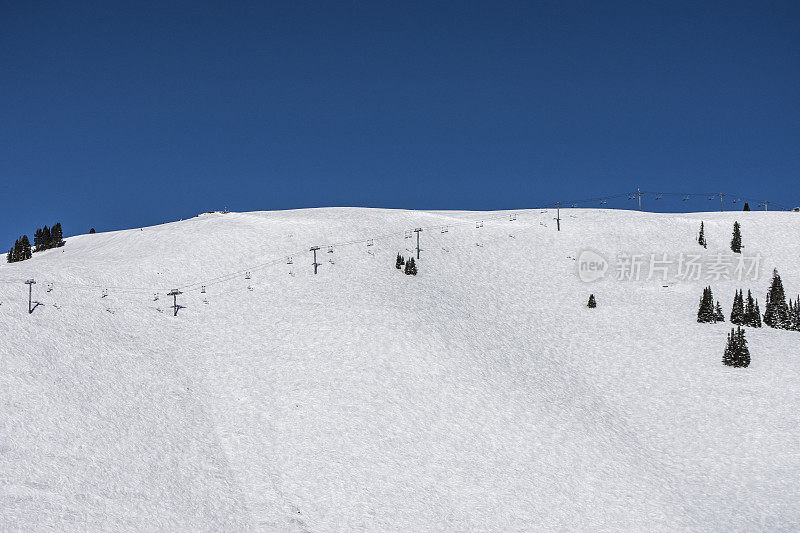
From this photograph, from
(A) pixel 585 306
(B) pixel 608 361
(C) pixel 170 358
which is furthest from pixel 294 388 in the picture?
(A) pixel 585 306

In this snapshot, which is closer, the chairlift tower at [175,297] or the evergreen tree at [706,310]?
the chairlift tower at [175,297]

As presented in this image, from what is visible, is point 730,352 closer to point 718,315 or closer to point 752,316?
point 718,315

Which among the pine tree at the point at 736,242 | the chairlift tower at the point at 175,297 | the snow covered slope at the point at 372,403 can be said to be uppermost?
the pine tree at the point at 736,242

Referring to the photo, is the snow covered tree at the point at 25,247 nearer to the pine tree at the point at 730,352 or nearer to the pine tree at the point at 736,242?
the pine tree at the point at 730,352

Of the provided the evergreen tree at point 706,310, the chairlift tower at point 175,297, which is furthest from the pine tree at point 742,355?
the chairlift tower at point 175,297

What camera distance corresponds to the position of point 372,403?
3628 cm

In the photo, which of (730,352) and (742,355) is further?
(730,352)

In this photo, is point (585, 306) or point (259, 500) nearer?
point (259, 500)

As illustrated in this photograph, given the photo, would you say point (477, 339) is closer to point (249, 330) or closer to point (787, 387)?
point (249, 330)

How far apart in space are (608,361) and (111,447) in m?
39.4

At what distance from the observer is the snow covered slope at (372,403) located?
27188 millimetres

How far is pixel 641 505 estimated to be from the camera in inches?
1201

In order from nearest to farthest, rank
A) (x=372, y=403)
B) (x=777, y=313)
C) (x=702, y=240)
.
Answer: (x=372, y=403) < (x=777, y=313) < (x=702, y=240)

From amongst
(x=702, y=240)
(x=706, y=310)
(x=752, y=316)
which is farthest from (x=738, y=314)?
(x=702, y=240)
